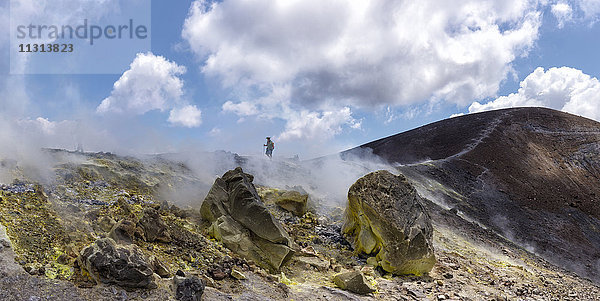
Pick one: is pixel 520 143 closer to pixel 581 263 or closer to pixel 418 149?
pixel 418 149

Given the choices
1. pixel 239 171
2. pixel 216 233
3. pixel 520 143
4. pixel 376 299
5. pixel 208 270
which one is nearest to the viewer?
pixel 208 270

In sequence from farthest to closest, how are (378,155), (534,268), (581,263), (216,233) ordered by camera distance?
(378,155) → (581,263) → (534,268) → (216,233)

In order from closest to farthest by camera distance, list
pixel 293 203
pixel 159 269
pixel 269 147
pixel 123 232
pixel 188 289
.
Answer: pixel 188 289, pixel 159 269, pixel 123 232, pixel 293 203, pixel 269 147

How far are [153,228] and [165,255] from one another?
0.68m

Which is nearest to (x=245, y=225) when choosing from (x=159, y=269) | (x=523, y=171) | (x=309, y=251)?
(x=309, y=251)

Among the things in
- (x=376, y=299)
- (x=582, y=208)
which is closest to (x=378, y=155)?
(x=582, y=208)

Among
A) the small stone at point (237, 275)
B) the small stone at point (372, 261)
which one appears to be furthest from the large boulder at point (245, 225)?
the small stone at point (372, 261)

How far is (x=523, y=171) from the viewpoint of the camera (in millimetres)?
31625

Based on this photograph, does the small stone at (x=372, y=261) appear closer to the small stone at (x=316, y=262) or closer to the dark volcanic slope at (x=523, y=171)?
the small stone at (x=316, y=262)

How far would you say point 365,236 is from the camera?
32.1 feet

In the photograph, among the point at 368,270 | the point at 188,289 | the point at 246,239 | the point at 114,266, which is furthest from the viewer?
the point at 368,270

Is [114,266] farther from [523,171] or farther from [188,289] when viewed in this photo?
[523,171]

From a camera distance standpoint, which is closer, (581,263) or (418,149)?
(581,263)

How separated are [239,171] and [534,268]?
11812mm
